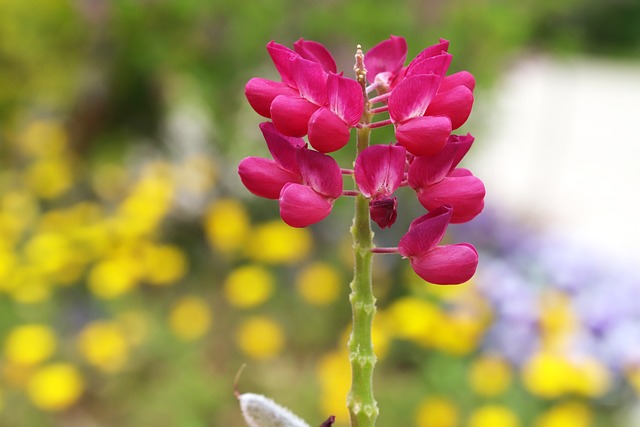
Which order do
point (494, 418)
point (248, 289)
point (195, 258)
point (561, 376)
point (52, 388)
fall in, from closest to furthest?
1. point (494, 418)
2. point (561, 376)
3. point (52, 388)
4. point (248, 289)
5. point (195, 258)

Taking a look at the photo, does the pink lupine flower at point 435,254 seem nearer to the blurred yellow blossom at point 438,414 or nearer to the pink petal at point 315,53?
the pink petal at point 315,53

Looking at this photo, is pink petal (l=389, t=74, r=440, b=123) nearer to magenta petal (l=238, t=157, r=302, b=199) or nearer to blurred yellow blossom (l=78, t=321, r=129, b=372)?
magenta petal (l=238, t=157, r=302, b=199)

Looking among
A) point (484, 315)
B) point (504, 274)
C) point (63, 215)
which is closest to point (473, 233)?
Answer: point (504, 274)

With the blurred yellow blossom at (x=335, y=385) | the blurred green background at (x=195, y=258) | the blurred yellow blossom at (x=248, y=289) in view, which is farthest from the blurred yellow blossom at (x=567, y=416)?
the blurred yellow blossom at (x=248, y=289)

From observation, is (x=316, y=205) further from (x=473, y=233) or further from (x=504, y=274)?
(x=473, y=233)

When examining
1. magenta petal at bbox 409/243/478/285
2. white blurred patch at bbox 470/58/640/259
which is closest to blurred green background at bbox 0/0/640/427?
white blurred patch at bbox 470/58/640/259

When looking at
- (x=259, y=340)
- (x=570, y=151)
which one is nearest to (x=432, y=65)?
(x=259, y=340)

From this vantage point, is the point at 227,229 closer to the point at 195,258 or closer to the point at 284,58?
the point at 195,258
